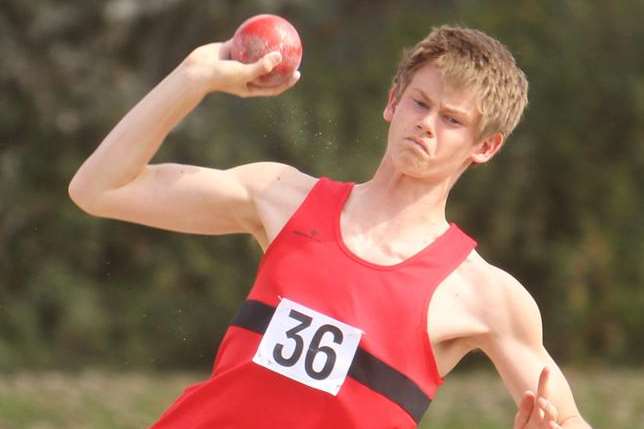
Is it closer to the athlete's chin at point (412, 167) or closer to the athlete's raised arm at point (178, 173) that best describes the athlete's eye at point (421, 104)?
the athlete's chin at point (412, 167)

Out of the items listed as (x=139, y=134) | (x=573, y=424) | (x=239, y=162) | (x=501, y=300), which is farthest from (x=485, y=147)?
(x=239, y=162)

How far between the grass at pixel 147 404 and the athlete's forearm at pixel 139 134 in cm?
475

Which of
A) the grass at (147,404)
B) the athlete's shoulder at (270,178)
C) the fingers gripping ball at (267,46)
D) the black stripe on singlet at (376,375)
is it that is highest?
the fingers gripping ball at (267,46)

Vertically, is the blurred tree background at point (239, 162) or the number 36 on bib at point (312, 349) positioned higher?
the number 36 on bib at point (312, 349)

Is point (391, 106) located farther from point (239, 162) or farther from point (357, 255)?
point (239, 162)

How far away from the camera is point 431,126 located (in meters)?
4.31

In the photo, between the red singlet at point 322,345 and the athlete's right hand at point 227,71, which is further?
the red singlet at point 322,345

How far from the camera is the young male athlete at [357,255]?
13.9 feet

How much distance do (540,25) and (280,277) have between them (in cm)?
1270

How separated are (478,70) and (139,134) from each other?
96 cm

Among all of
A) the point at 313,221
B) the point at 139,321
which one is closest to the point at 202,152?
the point at 139,321

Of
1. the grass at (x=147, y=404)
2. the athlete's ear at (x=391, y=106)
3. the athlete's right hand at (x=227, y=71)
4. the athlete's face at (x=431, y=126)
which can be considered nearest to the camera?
the athlete's right hand at (x=227, y=71)

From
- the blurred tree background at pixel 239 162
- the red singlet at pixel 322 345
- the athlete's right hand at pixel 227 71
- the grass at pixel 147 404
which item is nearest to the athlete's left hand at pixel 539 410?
the red singlet at pixel 322 345

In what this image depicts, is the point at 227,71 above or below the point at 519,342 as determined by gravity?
above
